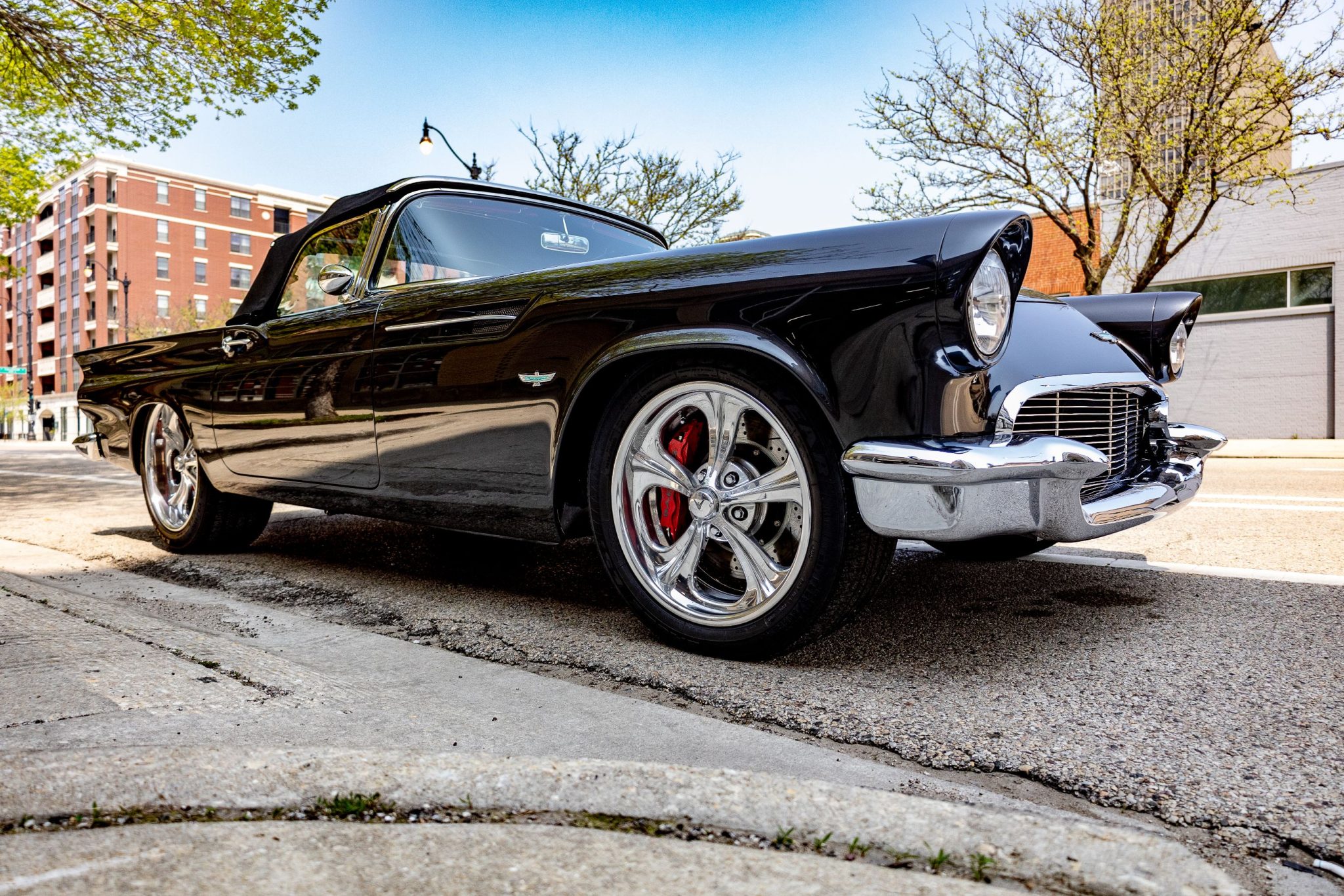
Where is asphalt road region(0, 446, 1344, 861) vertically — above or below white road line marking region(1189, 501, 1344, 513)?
below

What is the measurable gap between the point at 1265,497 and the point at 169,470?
655 cm

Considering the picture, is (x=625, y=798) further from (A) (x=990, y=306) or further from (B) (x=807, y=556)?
(A) (x=990, y=306)

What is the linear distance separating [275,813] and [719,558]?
1412mm

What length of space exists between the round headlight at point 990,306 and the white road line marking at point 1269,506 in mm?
3725

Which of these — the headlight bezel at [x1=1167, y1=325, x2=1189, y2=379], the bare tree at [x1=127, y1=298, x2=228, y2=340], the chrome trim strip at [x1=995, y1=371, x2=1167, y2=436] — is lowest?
the chrome trim strip at [x1=995, y1=371, x2=1167, y2=436]

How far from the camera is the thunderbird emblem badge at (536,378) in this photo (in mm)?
2680

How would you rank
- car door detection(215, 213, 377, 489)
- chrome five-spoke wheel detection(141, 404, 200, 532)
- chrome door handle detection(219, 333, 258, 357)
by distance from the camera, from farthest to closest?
chrome five-spoke wheel detection(141, 404, 200, 532), chrome door handle detection(219, 333, 258, 357), car door detection(215, 213, 377, 489)

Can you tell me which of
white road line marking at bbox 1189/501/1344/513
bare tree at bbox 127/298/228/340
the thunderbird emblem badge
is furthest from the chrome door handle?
bare tree at bbox 127/298/228/340

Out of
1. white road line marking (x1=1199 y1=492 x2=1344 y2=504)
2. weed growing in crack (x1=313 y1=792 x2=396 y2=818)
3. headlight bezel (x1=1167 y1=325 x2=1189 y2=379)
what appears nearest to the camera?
weed growing in crack (x1=313 y1=792 x2=396 y2=818)

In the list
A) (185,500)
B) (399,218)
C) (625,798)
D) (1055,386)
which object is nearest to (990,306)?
(1055,386)

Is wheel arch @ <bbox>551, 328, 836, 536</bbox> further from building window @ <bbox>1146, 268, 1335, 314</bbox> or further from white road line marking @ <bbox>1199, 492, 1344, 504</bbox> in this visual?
building window @ <bbox>1146, 268, 1335, 314</bbox>

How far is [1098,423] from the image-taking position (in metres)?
2.60

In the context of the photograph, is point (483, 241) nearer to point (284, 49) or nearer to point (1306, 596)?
point (1306, 596)

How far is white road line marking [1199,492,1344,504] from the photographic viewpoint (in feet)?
19.1
